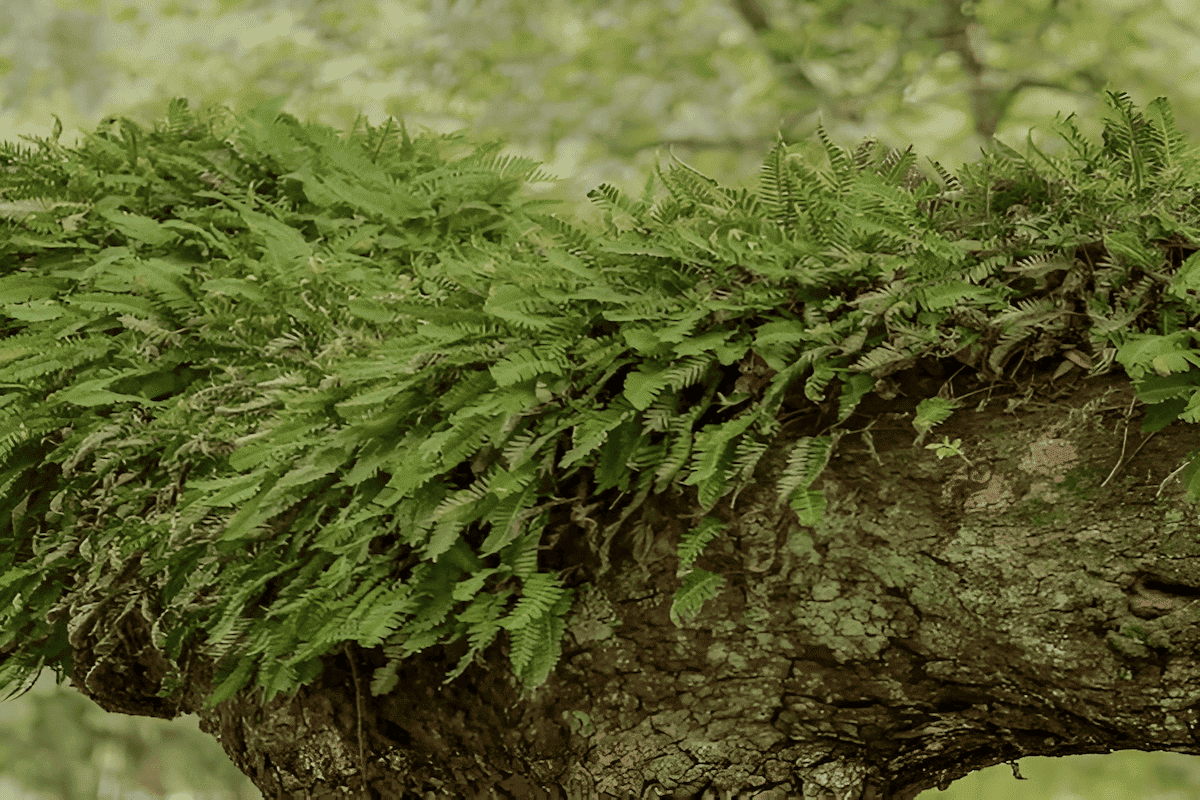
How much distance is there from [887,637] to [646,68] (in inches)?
340

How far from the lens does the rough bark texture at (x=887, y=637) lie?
201 centimetres

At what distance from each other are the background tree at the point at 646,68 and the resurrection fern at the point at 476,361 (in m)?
5.93

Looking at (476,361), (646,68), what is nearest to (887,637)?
(476,361)

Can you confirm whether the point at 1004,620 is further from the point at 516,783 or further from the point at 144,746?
the point at 144,746

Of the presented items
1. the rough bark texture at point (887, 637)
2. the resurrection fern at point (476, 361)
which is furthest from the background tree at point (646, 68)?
the rough bark texture at point (887, 637)

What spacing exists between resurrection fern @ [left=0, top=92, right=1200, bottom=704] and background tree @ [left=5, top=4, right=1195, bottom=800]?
593 cm

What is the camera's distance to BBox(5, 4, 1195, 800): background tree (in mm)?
9242

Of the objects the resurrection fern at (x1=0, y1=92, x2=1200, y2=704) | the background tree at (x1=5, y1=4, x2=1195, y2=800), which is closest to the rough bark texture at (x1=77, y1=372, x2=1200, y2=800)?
the resurrection fern at (x1=0, y1=92, x2=1200, y2=704)

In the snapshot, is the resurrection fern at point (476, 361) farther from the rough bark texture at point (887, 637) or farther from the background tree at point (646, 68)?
the background tree at point (646, 68)

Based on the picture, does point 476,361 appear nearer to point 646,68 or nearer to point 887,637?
point 887,637

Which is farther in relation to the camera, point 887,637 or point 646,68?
point 646,68

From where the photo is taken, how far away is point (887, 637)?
2.22 metres

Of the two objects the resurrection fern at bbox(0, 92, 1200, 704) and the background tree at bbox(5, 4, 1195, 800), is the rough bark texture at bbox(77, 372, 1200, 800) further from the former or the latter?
the background tree at bbox(5, 4, 1195, 800)

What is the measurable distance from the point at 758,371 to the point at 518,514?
68 cm
